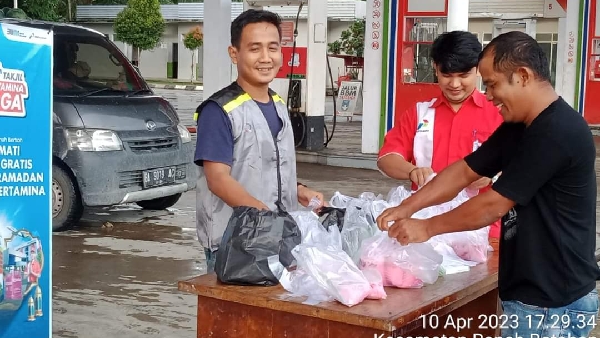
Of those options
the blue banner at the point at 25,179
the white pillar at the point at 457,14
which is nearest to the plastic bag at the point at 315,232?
the blue banner at the point at 25,179

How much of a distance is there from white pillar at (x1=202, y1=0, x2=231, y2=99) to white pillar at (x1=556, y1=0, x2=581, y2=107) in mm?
9504

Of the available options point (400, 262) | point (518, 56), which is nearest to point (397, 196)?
point (400, 262)

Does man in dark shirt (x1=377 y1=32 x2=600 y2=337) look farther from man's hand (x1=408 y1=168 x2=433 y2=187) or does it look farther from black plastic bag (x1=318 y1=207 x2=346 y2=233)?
man's hand (x1=408 y1=168 x2=433 y2=187)

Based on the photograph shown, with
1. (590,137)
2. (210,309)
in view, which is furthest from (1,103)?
(590,137)

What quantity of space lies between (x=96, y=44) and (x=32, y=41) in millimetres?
5125

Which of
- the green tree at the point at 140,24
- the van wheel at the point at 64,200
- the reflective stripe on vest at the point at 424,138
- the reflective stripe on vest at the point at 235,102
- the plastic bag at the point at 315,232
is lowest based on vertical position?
the van wheel at the point at 64,200

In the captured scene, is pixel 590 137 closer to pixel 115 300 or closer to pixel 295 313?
pixel 295 313

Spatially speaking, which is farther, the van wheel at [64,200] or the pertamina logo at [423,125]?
the van wheel at [64,200]

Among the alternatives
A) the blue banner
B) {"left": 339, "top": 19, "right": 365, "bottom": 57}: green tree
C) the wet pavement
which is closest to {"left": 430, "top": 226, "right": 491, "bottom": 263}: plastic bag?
the blue banner

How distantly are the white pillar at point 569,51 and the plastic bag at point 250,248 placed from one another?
1759cm

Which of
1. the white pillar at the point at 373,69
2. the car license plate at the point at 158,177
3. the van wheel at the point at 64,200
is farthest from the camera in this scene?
the white pillar at the point at 373,69

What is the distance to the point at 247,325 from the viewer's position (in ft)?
10.2

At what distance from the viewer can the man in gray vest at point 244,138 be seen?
3.41 m

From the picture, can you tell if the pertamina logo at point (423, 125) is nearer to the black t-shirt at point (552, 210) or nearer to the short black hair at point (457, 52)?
the short black hair at point (457, 52)
